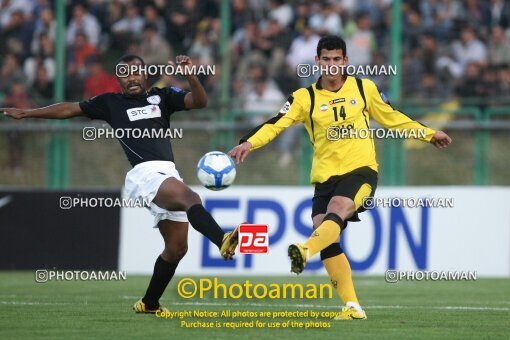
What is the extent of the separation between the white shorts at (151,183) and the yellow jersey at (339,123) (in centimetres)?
78

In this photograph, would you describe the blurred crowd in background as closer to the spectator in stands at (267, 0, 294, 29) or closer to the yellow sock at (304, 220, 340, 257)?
the spectator in stands at (267, 0, 294, 29)

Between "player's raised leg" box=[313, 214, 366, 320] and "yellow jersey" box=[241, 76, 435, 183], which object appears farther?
"yellow jersey" box=[241, 76, 435, 183]

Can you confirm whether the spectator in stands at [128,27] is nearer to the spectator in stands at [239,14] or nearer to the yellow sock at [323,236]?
the spectator in stands at [239,14]

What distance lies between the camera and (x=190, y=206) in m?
9.18

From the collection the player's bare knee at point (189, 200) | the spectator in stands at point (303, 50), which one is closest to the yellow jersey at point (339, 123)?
the player's bare knee at point (189, 200)

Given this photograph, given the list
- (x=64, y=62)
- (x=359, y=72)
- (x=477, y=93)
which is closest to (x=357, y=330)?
(x=359, y=72)

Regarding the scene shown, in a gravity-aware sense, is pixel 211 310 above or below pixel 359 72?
below

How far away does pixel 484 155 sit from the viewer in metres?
15.9

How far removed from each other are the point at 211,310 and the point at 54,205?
21.0 ft

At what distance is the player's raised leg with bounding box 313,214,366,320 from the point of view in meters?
9.30

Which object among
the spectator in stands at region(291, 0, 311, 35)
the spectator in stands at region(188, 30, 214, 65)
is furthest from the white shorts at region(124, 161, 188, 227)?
the spectator in stands at region(291, 0, 311, 35)

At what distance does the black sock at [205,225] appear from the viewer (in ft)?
29.0

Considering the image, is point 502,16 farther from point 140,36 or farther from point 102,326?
point 102,326

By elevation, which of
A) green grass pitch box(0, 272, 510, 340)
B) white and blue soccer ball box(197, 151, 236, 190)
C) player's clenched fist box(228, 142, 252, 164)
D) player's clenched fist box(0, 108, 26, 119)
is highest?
player's clenched fist box(0, 108, 26, 119)
